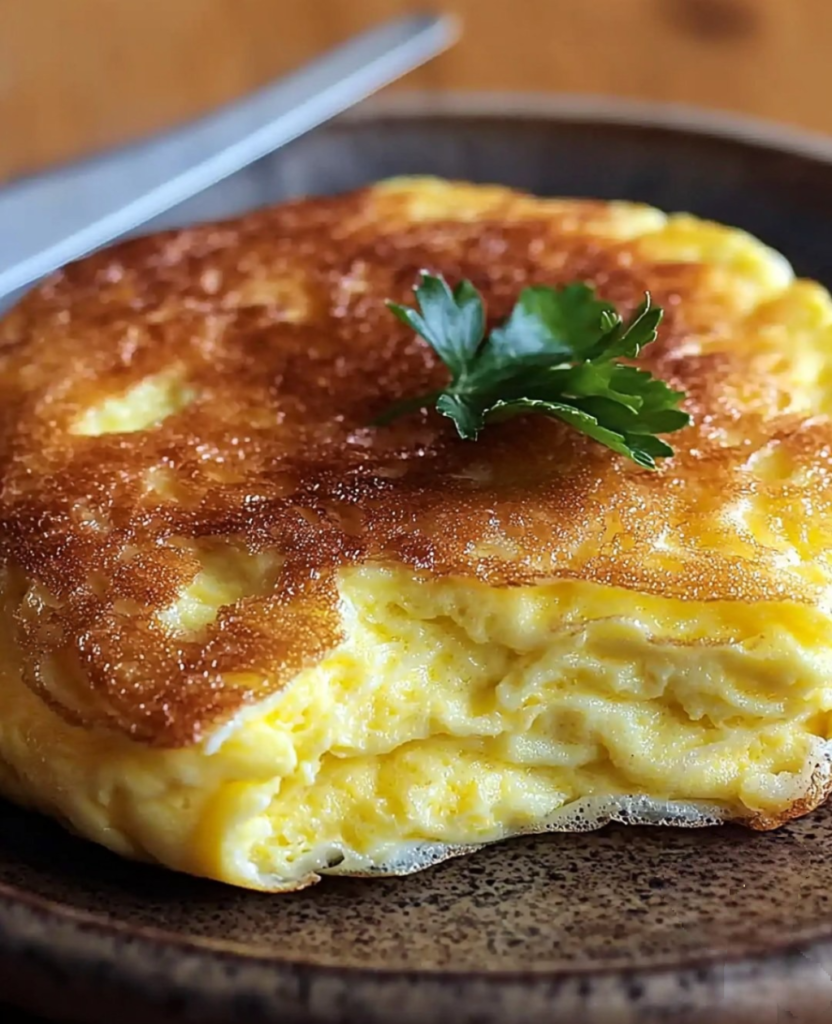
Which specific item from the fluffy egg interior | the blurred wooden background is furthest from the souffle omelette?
the blurred wooden background

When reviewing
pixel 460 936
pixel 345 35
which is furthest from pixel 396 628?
pixel 345 35

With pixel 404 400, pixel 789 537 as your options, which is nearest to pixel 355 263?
pixel 404 400

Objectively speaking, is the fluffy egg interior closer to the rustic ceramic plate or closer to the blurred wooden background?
the rustic ceramic plate

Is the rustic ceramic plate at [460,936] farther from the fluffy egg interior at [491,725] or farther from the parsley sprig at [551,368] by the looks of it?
the parsley sprig at [551,368]

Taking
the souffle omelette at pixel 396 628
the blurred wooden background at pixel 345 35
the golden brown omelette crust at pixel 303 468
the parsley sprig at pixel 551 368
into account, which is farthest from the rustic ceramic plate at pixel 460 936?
the blurred wooden background at pixel 345 35

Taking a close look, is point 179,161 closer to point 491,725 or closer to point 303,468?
point 303,468

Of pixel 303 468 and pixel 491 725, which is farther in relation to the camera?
pixel 303 468
